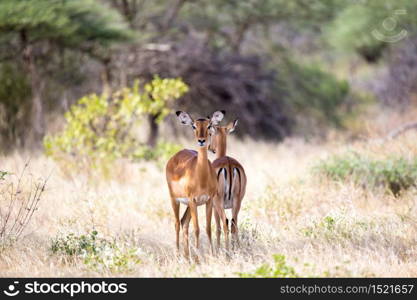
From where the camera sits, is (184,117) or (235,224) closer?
(184,117)

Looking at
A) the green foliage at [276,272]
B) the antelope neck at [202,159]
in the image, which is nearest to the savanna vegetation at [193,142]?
the green foliage at [276,272]

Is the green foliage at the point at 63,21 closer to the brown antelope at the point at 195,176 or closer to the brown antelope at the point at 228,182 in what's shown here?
the brown antelope at the point at 228,182

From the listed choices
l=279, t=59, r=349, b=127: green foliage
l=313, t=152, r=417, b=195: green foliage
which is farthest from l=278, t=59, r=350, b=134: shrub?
l=313, t=152, r=417, b=195: green foliage

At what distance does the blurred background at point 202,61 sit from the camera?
13.3 m

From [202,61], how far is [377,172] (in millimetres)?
7570

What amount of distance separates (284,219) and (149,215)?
154cm

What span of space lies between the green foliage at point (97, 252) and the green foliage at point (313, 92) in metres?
12.2

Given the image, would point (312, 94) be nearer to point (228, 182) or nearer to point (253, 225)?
point (253, 225)

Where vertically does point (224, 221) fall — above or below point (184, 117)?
below

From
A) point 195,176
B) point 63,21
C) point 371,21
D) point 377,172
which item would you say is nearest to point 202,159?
point 195,176

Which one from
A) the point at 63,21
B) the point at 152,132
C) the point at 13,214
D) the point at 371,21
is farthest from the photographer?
the point at 371,21

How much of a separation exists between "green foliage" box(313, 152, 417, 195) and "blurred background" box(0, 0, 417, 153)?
2.72 metres

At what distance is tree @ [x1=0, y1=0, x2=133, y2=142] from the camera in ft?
38.3

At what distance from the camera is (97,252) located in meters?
6.18
